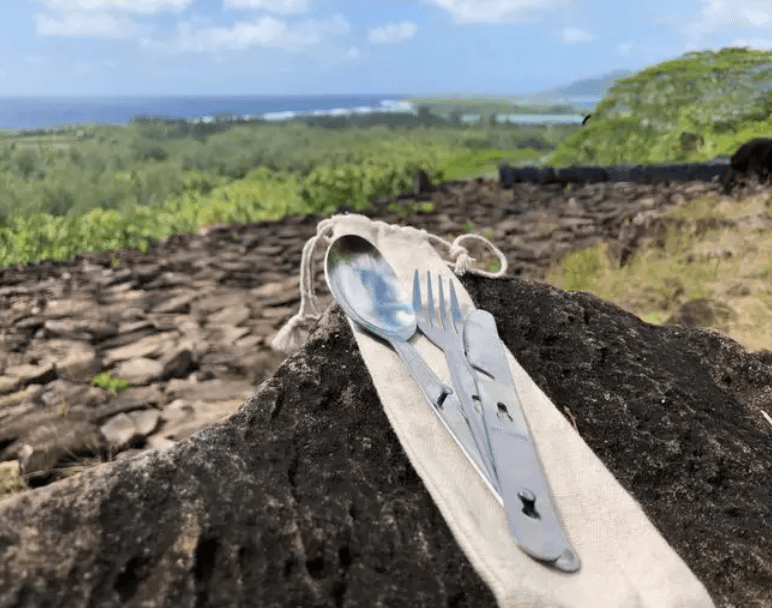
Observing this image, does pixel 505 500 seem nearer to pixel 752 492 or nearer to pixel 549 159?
pixel 752 492

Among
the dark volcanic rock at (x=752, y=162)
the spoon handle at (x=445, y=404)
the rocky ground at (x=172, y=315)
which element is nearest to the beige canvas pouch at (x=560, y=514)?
the spoon handle at (x=445, y=404)

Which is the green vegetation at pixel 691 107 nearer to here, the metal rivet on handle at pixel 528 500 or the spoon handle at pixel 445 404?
the spoon handle at pixel 445 404

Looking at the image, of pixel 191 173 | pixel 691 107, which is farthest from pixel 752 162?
pixel 191 173

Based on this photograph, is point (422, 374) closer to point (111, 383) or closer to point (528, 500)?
point (528, 500)

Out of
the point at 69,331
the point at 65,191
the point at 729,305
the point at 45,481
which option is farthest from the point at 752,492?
the point at 65,191

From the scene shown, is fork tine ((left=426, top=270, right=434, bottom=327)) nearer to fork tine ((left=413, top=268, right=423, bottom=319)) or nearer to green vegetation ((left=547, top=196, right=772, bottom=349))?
fork tine ((left=413, top=268, right=423, bottom=319))

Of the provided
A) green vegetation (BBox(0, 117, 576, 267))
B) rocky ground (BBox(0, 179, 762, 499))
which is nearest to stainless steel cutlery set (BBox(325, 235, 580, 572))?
rocky ground (BBox(0, 179, 762, 499))
